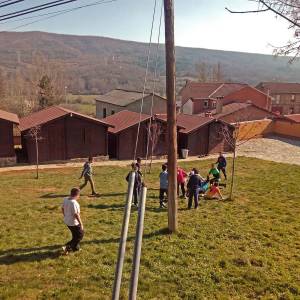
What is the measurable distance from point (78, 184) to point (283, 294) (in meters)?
13.9

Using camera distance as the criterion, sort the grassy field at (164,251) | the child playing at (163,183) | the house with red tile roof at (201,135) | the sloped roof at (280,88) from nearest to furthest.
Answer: the grassy field at (164,251)
the child playing at (163,183)
the house with red tile roof at (201,135)
the sloped roof at (280,88)

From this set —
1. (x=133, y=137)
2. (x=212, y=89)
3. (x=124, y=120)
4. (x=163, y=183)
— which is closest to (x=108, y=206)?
(x=163, y=183)

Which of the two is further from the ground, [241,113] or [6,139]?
[241,113]

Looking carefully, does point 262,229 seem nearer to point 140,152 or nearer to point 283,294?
point 283,294

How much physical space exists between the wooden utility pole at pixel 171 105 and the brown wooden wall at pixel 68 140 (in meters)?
17.8

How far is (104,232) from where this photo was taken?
37.2 feet

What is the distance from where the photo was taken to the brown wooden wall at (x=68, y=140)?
26.8 meters

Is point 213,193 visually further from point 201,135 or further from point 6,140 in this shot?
point 201,135

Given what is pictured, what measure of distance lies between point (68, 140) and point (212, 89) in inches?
1488

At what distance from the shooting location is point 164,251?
32.3 feet

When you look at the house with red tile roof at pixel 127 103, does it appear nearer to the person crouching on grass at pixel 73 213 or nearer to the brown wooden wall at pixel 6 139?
the brown wooden wall at pixel 6 139

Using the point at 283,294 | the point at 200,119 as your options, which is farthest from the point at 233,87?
the point at 283,294

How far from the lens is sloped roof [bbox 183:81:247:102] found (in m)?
57.7

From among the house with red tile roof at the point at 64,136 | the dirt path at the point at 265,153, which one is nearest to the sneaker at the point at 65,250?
the dirt path at the point at 265,153
